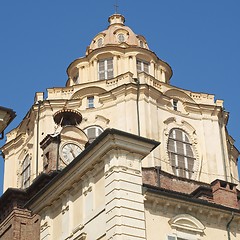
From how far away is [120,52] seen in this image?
5706cm

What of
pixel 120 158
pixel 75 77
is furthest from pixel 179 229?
pixel 75 77

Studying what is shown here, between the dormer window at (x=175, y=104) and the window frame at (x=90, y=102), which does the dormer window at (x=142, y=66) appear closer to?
the dormer window at (x=175, y=104)

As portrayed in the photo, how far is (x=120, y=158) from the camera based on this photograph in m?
31.4

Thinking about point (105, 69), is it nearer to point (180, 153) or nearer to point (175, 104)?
point (175, 104)

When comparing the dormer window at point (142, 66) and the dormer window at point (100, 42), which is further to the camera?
the dormer window at point (100, 42)

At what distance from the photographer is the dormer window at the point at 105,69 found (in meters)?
56.7

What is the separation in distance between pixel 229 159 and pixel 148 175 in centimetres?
1028

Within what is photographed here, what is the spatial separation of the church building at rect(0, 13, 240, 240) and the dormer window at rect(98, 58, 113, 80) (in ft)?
0.26

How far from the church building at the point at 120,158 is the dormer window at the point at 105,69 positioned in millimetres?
79

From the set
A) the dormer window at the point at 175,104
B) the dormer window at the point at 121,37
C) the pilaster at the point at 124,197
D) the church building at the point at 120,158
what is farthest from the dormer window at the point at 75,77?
the pilaster at the point at 124,197

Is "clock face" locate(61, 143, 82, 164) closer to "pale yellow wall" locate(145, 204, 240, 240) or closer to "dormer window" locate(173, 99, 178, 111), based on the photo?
"dormer window" locate(173, 99, 178, 111)

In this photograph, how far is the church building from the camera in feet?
103

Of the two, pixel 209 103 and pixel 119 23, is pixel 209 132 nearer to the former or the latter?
pixel 209 103

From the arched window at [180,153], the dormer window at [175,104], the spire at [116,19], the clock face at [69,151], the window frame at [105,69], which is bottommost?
the clock face at [69,151]
